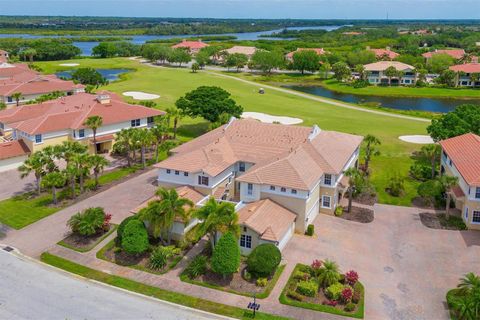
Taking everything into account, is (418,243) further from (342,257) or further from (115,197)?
(115,197)

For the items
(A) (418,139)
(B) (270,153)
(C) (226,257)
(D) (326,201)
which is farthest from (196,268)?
(A) (418,139)

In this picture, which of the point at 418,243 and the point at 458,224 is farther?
the point at 458,224

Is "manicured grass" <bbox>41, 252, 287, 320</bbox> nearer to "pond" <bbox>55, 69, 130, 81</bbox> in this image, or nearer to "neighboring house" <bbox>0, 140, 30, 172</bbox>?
"neighboring house" <bbox>0, 140, 30, 172</bbox>

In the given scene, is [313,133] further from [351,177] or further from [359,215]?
[359,215]

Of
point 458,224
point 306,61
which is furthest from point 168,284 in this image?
point 306,61

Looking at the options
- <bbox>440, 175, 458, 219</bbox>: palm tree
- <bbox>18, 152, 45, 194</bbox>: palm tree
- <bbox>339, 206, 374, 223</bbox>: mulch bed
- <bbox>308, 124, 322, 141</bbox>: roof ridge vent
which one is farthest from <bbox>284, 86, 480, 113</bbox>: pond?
<bbox>18, 152, 45, 194</bbox>: palm tree

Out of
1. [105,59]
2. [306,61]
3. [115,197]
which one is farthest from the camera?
[105,59]

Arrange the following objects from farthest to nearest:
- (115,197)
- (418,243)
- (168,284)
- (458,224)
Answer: (115,197)
(458,224)
(418,243)
(168,284)
